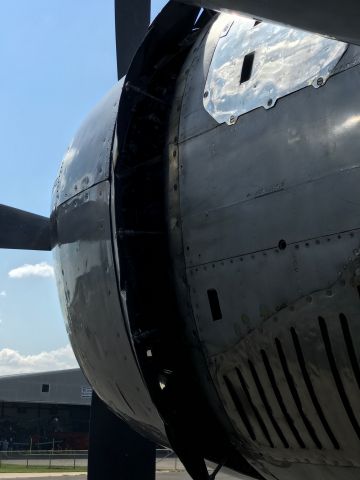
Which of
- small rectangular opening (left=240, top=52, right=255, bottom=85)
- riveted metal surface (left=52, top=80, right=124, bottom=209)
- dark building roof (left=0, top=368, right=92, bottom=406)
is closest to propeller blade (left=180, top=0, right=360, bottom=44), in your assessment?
small rectangular opening (left=240, top=52, right=255, bottom=85)

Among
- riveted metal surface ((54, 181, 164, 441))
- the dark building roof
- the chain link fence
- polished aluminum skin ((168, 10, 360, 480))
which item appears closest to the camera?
polished aluminum skin ((168, 10, 360, 480))

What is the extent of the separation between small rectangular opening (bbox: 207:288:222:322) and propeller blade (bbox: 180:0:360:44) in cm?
234

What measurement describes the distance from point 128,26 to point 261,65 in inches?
177

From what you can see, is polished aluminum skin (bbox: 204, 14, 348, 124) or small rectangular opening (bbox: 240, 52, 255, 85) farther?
small rectangular opening (bbox: 240, 52, 255, 85)

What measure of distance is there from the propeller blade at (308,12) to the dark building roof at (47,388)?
55.6 metres

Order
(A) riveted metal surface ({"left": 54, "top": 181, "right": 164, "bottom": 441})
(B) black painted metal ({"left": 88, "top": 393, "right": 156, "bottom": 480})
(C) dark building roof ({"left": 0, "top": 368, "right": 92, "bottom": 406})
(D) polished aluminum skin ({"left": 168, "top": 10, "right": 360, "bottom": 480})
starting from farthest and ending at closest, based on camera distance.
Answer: (C) dark building roof ({"left": 0, "top": 368, "right": 92, "bottom": 406}), (B) black painted metal ({"left": 88, "top": 393, "right": 156, "bottom": 480}), (A) riveted metal surface ({"left": 54, "top": 181, "right": 164, "bottom": 441}), (D) polished aluminum skin ({"left": 168, "top": 10, "right": 360, "bottom": 480})

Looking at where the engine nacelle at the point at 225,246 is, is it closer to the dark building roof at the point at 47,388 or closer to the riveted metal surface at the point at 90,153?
the riveted metal surface at the point at 90,153

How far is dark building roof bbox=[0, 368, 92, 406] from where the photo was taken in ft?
180

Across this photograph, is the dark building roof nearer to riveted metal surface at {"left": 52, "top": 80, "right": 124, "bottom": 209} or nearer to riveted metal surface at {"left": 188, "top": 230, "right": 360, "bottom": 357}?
riveted metal surface at {"left": 52, "top": 80, "right": 124, "bottom": 209}

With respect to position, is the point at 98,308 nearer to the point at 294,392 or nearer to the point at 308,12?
the point at 294,392

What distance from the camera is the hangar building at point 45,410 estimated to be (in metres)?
54.3

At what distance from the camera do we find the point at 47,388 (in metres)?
55.8

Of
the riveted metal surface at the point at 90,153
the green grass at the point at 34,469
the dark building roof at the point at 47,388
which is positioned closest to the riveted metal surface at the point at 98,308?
the riveted metal surface at the point at 90,153

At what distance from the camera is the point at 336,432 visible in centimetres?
363
